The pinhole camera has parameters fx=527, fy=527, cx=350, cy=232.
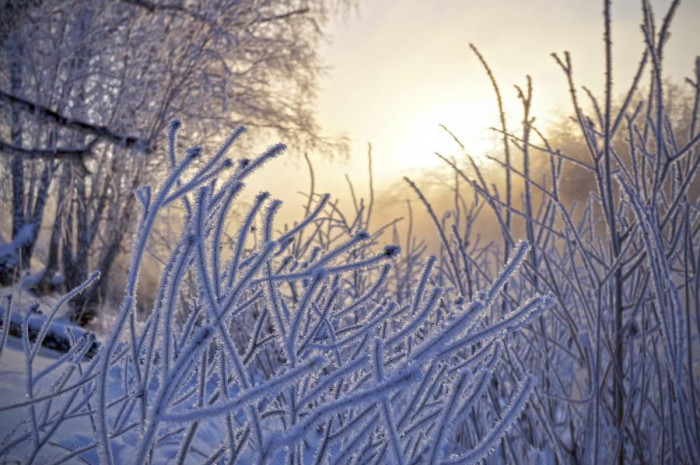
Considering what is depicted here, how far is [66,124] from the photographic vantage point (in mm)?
4906

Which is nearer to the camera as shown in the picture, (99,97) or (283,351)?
(283,351)

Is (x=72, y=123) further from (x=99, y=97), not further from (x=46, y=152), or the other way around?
(x=99, y=97)

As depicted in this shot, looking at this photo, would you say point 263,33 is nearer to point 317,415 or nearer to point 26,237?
point 26,237

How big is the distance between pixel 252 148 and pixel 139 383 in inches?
349

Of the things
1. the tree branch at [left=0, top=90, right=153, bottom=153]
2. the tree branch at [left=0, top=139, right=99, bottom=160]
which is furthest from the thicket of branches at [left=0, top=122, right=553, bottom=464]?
the tree branch at [left=0, top=90, right=153, bottom=153]

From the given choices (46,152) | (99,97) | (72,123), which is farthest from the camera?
(99,97)

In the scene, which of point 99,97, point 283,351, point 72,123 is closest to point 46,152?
point 72,123

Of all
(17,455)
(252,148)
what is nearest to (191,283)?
(17,455)

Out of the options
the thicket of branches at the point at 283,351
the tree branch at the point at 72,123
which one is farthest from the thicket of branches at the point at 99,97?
the thicket of branches at the point at 283,351

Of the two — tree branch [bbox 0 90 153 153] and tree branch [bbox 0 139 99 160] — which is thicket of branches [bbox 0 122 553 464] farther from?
tree branch [bbox 0 90 153 153]

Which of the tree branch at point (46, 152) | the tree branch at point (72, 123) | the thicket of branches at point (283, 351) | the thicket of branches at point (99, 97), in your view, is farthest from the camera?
the thicket of branches at point (99, 97)

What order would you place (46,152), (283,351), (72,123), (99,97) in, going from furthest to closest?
(99,97) < (72,123) < (46,152) < (283,351)

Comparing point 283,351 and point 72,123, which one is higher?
point 72,123

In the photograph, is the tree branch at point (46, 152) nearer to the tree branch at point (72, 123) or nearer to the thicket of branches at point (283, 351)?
the tree branch at point (72, 123)
